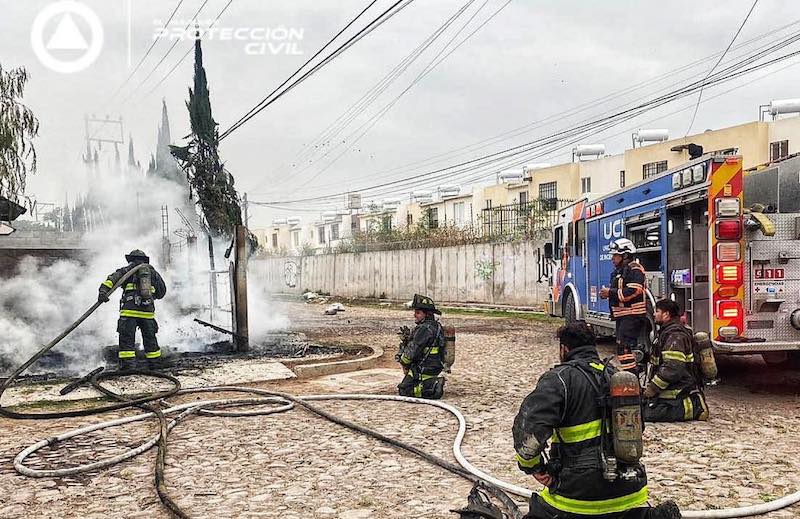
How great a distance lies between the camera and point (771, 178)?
28.0ft

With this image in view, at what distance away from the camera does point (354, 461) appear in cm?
548

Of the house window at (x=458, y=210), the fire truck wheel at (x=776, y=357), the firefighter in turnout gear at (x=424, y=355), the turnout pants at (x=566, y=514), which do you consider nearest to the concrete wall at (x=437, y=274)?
the fire truck wheel at (x=776, y=357)

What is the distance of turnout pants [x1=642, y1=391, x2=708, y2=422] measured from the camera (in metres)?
6.55

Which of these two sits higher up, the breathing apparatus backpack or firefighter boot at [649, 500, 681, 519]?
the breathing apparatus backpack

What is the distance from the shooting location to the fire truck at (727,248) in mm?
7473

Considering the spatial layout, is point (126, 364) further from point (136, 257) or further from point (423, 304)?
point (423, 304)

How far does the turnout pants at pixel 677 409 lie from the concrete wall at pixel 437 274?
950cm

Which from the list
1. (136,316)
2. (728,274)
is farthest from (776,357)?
(136,316)

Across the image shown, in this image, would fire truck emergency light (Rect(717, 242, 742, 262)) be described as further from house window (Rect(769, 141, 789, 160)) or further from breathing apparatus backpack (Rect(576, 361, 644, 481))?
house window (Rect(769, 141, 789, 160))

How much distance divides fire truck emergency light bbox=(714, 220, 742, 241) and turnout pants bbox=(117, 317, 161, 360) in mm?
7857

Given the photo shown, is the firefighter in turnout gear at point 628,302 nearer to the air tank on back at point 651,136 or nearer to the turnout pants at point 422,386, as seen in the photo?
the turnout pants at point 422,386

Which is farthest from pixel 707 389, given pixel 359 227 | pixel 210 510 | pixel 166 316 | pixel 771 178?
pixel 359 227

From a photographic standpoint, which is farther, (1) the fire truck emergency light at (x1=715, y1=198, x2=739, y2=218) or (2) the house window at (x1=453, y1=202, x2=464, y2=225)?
(2) the house window at (x1=453, y1=202, x2=464, y2=225)

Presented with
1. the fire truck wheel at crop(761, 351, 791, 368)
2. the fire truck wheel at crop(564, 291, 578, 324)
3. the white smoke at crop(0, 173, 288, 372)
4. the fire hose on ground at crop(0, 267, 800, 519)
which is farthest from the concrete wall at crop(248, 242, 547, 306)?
the fire hose on ground at crop(0, 267, 800, 519)
